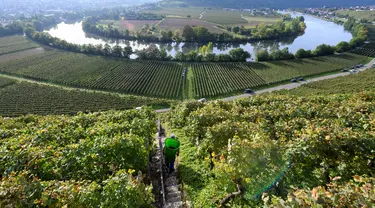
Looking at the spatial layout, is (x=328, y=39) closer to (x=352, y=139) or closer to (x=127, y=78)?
(x=127, y=78)

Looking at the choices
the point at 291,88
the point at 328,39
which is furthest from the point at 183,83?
the point at 328,39

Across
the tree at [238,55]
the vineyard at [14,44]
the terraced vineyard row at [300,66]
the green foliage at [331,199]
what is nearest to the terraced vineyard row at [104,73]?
the vineyard at [14,44]

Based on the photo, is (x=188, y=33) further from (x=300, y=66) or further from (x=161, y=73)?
(x=300, y=66)

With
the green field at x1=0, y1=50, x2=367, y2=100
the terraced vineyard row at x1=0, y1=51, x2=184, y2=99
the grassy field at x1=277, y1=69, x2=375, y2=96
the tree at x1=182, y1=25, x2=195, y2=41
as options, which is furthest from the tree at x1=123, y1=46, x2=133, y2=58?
the grassy field at x1=277, y1=69, x2=375, y2=96

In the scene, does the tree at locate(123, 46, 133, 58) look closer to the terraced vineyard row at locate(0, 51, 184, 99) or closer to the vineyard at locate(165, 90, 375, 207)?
the terraced vineyard row at locate(0, 51, 184, 99)

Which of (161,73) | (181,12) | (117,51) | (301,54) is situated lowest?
(161,73)

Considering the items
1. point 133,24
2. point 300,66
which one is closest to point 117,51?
point 300,66

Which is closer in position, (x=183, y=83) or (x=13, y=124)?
(x=13, y=124)

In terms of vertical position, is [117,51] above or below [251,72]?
above
